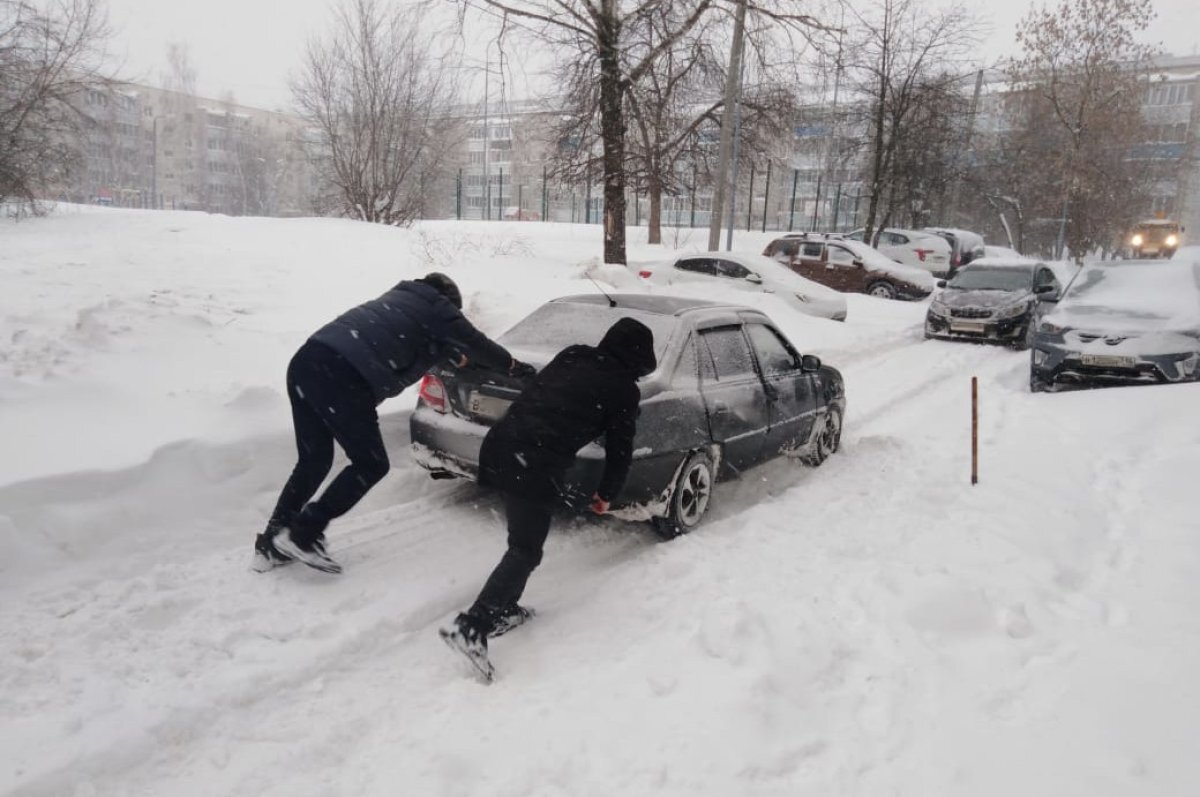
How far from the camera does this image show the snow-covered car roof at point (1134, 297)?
9.05 meters

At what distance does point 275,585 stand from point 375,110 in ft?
62.6

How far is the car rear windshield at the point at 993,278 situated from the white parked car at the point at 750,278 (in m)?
2.24

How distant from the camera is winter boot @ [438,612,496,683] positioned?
10.4 ft

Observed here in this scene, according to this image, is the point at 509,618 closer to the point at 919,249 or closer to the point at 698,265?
the point at 698,265

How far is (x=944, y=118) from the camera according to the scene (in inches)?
1056

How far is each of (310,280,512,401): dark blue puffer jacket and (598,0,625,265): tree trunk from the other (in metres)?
12.2

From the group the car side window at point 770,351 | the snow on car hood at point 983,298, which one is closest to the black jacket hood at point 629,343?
the car side window at point 770,351

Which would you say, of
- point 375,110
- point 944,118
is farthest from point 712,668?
point 944,118

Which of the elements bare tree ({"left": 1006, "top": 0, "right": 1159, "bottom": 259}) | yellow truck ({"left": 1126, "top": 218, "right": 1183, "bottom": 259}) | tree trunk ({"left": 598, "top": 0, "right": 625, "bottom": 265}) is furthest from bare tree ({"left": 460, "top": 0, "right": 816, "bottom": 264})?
yellow truck ({"left": 1126, "top": 218, "right": 1183, "bottom": 259})

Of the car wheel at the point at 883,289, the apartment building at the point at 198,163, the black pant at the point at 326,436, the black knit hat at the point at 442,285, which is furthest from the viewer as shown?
the apartment building at the point at 198,163

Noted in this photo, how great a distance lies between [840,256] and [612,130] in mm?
7132

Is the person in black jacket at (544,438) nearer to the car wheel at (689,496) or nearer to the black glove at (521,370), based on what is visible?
the black glove at (521,370)

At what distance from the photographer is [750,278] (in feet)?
49.4

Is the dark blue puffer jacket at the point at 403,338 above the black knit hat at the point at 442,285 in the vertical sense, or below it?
below
